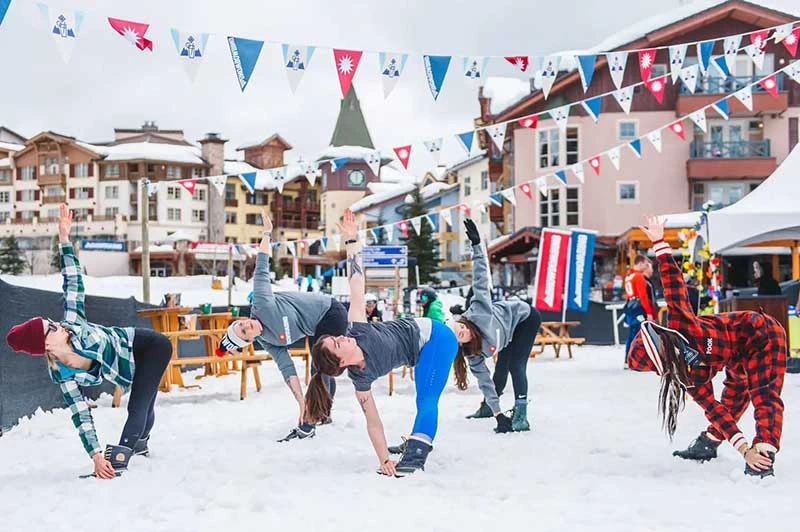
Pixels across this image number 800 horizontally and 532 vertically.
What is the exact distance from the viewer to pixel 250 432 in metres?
7.75

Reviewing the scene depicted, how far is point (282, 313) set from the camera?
25.2ft

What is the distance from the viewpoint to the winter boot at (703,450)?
607 centimetres

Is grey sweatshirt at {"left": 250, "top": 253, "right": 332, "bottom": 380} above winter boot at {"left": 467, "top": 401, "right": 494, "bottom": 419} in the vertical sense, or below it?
above

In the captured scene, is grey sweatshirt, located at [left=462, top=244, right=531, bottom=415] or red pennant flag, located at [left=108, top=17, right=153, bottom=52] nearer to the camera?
grey sweatshirt, located at [left=462, top=244, right=531, bottom=415]

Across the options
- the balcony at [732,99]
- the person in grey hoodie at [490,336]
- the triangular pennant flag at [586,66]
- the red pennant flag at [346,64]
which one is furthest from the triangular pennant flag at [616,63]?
the balcony at [732,99]

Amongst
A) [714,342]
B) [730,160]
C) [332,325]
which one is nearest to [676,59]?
[332,325]

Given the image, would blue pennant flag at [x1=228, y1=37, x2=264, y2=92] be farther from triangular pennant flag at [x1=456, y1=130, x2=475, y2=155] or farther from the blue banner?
the blue banner

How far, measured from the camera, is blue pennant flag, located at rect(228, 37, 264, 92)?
10180 mm

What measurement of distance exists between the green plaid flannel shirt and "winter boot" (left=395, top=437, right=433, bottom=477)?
197cm

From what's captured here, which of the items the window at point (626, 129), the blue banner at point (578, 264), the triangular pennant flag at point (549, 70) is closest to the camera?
the triangular pennant flag at point (549, 70)

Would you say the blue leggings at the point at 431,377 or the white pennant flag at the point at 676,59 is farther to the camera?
the white pennant flag at the point at 676,59

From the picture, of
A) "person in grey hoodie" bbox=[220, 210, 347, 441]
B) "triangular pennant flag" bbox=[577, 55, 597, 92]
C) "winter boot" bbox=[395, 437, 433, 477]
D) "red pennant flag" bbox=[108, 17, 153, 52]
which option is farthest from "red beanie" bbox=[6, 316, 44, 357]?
"triangular pennant flag" bbox=[577, 55, 597, 92]

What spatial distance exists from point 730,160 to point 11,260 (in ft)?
164

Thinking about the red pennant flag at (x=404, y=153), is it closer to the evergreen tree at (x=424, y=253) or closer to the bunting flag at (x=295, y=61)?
the bunting flag at (x=295, y=61)
